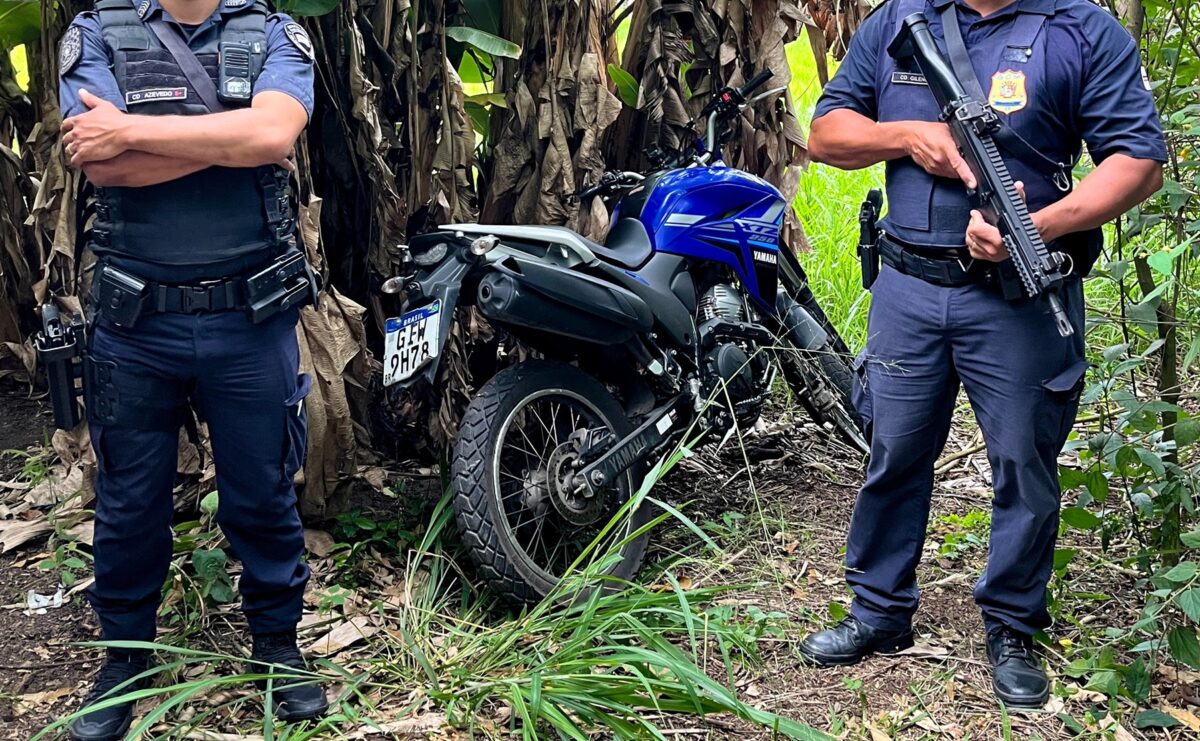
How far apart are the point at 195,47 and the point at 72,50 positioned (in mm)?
266

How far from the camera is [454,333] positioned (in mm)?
4012

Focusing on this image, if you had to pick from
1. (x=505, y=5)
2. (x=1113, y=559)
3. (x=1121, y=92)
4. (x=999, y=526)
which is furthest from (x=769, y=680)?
(x=505, y=5)

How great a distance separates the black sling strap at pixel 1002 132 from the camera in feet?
9.36

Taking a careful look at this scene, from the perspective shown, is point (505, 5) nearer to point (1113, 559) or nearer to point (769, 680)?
point (769, 680)

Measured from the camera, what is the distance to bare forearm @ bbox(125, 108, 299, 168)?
2.62 meters

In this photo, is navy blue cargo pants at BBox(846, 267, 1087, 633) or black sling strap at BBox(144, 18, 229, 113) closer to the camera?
black sling strap at BBox(144, 18, 229, 113)

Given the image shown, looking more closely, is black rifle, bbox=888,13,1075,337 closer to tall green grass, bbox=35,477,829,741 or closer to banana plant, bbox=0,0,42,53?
tall green grass, bbox=35,477,829,741

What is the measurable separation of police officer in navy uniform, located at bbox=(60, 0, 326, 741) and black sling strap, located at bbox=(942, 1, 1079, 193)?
5.13 feet

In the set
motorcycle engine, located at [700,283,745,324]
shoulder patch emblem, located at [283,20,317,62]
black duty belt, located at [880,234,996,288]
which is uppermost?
shoulder patch emblem, located at [283,20,317,62]

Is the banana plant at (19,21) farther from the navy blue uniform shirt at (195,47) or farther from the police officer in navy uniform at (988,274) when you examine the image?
the police officer in navy uniform at (988,274)

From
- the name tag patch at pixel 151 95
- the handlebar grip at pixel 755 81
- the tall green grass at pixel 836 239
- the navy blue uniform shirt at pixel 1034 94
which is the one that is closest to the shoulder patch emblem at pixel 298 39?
the name tag patch at pixel 151 95

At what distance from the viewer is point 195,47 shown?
2814mm

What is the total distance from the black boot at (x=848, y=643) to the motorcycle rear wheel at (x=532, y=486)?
575 millimetres

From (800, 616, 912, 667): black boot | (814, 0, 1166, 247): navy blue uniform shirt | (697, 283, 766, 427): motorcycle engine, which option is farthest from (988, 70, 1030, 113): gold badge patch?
(800, 616, 912, 667): black boot
